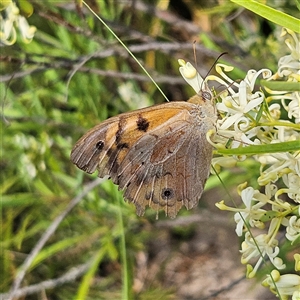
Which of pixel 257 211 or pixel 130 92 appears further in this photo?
pixel 130 92

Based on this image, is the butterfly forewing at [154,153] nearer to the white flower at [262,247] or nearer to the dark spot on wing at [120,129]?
the dark spot on wing at [120,129]

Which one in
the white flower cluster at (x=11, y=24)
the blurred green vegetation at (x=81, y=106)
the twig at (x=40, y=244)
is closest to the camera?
the white flower cluster at (x=11, y=24)

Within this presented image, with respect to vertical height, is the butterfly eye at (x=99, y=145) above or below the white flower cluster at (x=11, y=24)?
below

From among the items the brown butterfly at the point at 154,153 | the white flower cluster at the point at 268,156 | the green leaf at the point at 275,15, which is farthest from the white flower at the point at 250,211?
the green leaf at the point at 275,15

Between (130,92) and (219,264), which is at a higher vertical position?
(130,92)

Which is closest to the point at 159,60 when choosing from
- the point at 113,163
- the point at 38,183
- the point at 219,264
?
the point at 38,183

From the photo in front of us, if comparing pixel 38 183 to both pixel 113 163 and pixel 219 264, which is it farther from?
pixel 219 264
